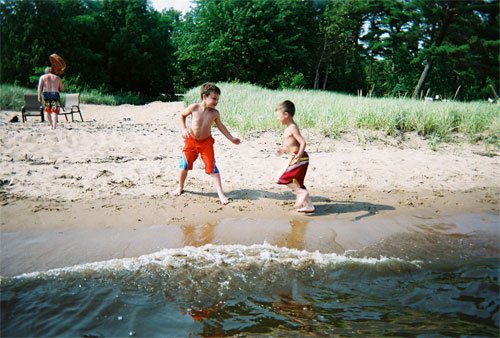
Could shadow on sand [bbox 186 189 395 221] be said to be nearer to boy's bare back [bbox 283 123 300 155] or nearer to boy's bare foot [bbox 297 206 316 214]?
boy's bare foot [bbox 297 206 316 214]

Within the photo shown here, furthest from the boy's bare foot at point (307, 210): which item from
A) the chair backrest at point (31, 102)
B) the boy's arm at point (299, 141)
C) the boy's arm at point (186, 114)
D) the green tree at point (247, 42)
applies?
the green tree at point (247, 42)

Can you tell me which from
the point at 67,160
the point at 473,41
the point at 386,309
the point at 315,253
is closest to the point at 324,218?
the point at 315,253

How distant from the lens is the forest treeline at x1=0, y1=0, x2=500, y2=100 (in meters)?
26.3

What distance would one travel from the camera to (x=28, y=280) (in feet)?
11.0

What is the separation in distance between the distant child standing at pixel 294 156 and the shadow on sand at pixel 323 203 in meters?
0.33

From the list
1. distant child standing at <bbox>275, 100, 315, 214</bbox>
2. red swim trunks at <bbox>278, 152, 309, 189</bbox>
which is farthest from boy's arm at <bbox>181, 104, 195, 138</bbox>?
red swim trunks at <bbox>278, 152, 309, 189</bbox>

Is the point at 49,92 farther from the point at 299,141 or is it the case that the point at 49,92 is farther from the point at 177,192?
the point at 299,141

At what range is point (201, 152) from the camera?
17.7 feet

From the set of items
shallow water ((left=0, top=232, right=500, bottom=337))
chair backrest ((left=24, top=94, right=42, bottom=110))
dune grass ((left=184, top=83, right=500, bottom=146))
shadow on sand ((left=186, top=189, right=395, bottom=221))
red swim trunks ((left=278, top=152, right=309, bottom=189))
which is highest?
dune grass ((left=184, top=83, right=500, bottom=146))

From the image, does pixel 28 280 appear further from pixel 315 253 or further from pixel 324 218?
pixel 324 218

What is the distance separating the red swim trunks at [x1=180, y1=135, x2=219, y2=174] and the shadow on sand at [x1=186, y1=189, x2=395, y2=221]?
1.65 feet

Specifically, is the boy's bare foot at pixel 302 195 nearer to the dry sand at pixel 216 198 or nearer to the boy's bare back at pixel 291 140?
the dry sand at pixel 216 198

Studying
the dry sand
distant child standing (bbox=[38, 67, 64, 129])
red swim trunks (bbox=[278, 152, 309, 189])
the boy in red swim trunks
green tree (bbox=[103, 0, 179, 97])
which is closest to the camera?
the dry sand

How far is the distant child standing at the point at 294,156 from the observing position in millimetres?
4906
